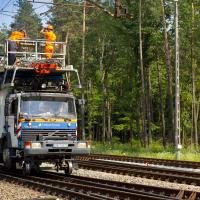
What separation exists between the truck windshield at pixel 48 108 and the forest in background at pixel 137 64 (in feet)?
47.6

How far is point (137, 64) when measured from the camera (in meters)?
46.7

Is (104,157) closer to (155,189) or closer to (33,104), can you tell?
(33,104)

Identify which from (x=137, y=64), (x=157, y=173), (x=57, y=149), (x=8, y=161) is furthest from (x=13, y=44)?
(x=137, y=64)

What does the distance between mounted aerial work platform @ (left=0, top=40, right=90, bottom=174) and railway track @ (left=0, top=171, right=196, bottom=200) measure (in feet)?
3.07

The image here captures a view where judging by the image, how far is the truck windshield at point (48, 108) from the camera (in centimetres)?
1808

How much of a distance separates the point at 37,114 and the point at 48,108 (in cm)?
47

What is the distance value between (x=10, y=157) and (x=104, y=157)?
990cm

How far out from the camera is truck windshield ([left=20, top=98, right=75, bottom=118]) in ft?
59.3

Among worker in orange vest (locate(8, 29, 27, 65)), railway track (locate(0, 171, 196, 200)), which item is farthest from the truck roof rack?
railway track (locate(0, 171, 196, 200))

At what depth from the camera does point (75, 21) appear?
65.9 meters

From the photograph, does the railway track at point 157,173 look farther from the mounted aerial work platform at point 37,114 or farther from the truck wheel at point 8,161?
the truck wheel at point 8,161

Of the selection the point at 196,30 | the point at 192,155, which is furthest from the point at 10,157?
the point at 196,30

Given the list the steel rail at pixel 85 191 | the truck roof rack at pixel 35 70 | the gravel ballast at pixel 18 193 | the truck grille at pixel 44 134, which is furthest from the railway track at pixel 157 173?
the gravel ballast at pixel 18 193

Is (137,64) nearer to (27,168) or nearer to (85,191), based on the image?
(27,168)
